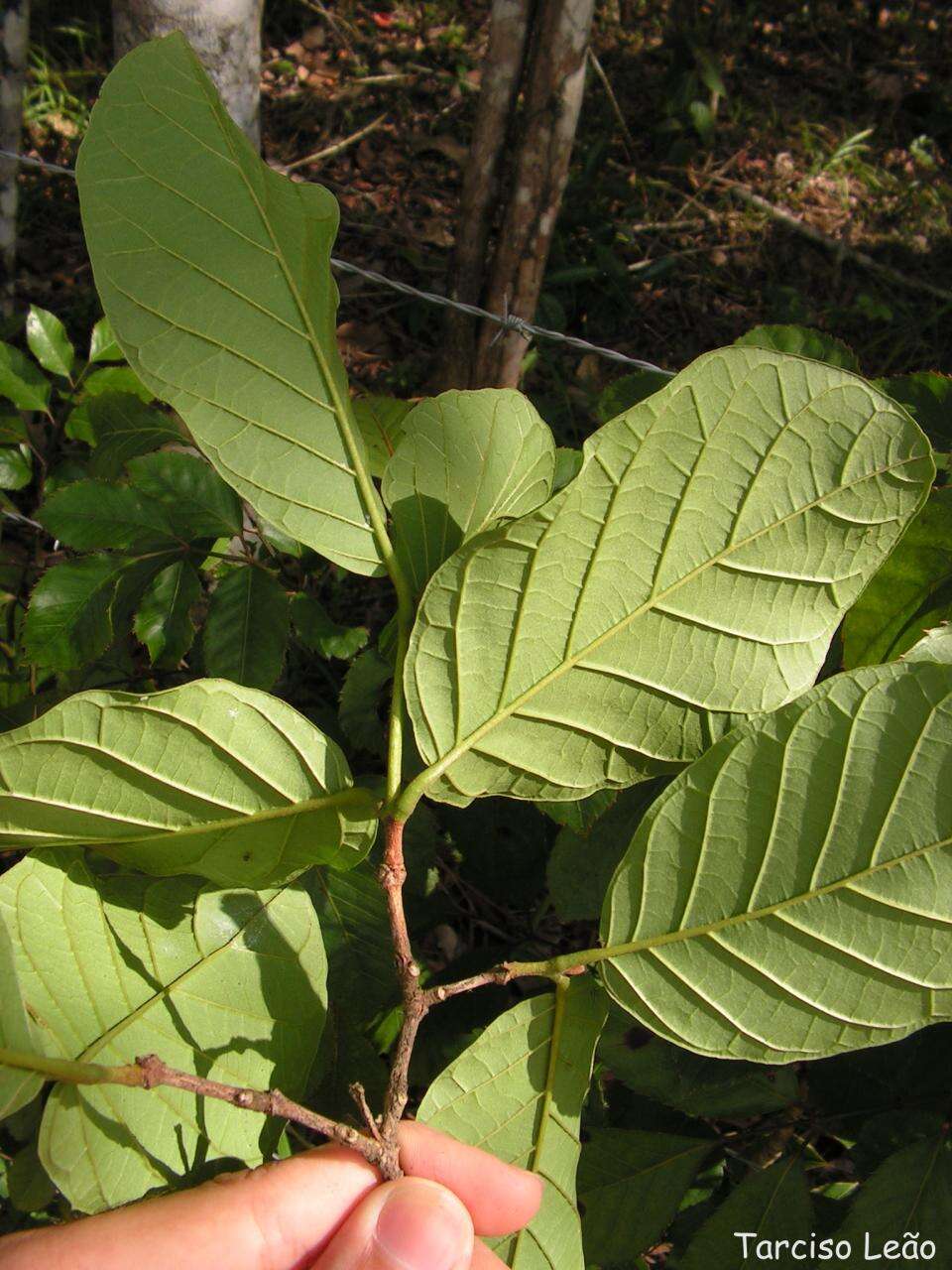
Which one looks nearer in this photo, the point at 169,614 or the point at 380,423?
the point at 380,423

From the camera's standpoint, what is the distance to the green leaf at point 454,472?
2.39ft

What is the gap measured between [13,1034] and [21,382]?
1203 millimetres

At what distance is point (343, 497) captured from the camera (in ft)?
2.40

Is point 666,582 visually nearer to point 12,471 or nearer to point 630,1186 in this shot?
point 630,1186

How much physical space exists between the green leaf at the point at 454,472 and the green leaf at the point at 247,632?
1.53ft

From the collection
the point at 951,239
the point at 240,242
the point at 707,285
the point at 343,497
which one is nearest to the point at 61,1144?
the point at 343,497

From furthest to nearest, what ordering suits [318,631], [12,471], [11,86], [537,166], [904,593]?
[11,86] < [537,166] < [12,471] < [318,631] < [904,593]

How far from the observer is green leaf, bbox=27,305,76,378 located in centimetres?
162

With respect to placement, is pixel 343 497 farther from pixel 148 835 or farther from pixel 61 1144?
pixel 61 1144

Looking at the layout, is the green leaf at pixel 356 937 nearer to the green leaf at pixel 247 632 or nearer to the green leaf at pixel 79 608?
the green leaf at pixel 247 632

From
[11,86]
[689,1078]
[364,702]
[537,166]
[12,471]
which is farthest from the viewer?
[11,86]

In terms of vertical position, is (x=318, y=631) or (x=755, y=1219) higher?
(x=318, y=631)

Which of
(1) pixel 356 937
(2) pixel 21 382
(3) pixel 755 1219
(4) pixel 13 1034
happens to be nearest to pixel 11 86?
(2) pixel 21 382

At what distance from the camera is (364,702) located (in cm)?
117
